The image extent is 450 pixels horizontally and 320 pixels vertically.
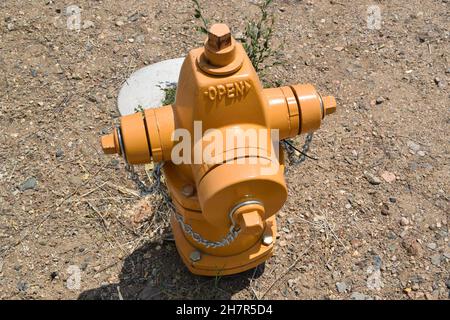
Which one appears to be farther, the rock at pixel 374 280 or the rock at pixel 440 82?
the rock at pixel 440 82

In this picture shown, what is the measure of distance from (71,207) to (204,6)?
73.1 inches

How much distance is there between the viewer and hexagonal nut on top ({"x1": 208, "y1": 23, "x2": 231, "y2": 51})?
161 cm

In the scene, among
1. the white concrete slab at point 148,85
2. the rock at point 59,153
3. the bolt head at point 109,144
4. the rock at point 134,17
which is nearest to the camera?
the bolt head at point 109,144

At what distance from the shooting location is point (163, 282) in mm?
2420

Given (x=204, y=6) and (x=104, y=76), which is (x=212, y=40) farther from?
(x=204, y=6)

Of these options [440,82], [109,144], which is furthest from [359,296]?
[440,82]

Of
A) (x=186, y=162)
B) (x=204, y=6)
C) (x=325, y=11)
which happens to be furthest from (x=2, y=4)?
(x=186, y=162)

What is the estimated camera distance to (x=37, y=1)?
3.71m

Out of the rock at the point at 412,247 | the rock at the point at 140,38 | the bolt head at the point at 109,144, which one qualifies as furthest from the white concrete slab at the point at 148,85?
the rock at the point at 412,247

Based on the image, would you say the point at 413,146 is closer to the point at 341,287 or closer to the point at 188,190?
the point at 341,287

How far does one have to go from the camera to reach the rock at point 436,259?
2.47 meters

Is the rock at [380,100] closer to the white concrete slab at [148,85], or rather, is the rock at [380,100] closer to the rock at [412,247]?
the rock at [412,247]

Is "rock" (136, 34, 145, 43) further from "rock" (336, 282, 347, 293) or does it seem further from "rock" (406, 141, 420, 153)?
"rock" (336, 282, 347, 293)

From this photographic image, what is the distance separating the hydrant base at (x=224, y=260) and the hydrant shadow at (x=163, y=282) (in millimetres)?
81
